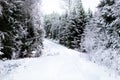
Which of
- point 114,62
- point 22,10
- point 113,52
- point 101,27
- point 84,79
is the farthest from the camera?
point 22,10

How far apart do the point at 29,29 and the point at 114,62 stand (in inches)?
377

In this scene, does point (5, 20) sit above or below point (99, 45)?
above

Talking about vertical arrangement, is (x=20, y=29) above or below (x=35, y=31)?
above

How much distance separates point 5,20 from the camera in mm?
14625

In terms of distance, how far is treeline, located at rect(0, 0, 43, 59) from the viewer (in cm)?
1436

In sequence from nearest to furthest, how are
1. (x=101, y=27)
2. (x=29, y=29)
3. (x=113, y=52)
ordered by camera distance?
(x=113, y=52) → (x=101, y=27) → (x=29, y=29)

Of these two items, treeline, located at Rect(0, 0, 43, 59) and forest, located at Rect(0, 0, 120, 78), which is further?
treeline, located at Rect(0, 0, 43, 59)

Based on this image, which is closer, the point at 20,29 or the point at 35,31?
the point at 20,29

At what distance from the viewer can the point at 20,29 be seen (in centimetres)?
1644

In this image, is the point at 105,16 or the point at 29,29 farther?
the point at 29,29

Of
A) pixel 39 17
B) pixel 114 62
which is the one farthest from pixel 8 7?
pixel 114 62

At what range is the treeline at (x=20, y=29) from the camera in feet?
47.1

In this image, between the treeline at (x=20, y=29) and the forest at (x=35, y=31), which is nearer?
the forest at (x=35, y=31)

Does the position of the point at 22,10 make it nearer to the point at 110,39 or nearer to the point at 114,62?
the point at 110,39
